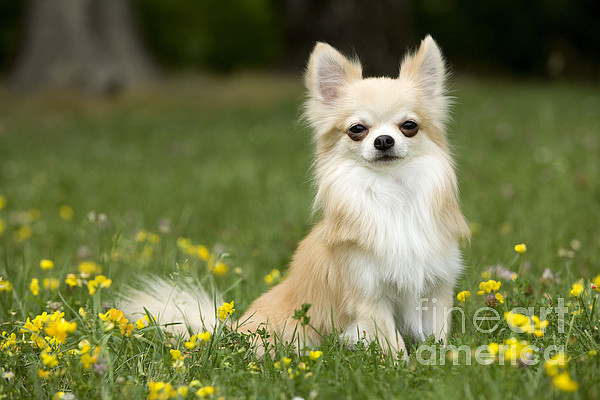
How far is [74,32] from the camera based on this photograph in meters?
10.4

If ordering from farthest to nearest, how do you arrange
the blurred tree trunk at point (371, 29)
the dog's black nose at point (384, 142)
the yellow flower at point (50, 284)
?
the blurred tree trunk at point (371, 29) → the yellow flower at point (50, 284) → the dog's black nose at point (384, 142)

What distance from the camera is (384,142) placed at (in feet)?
8.55

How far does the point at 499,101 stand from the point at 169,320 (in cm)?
809

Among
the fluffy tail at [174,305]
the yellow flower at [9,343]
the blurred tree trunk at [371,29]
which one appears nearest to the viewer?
the yellow flower at [9,343]

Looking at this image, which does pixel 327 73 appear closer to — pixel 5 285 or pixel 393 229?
pixel 393 229

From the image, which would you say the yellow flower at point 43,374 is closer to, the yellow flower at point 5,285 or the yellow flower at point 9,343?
the yellow flower at point 9,343

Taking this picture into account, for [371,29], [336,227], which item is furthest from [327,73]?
[371,29]

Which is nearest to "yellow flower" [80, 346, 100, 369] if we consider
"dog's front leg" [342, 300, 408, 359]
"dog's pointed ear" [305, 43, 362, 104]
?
"dog's front leg" [342, 300, 408, 359]

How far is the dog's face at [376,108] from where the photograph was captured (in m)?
2.67

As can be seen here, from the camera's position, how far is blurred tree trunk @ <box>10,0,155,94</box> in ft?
34.2

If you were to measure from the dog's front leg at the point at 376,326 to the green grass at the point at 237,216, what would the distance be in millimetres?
83

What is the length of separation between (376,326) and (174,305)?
981 millimetres

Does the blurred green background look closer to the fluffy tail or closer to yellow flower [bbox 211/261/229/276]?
yellow flower [bbox 211/261/229/276]

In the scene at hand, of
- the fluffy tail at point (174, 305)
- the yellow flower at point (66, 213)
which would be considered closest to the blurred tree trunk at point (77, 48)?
the yellow flower at point (66, 213)
